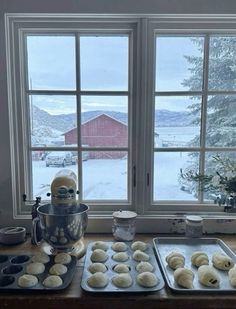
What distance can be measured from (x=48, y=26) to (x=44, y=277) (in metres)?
1.13

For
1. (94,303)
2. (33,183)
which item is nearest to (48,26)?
(33,183)

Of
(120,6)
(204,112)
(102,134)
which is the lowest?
(102,134)

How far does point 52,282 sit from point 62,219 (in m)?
0.25

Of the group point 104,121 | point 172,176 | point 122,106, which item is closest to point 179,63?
point 122,106

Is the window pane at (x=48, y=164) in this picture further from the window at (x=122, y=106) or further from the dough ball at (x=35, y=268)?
the dough ball at (x=35, y=268)

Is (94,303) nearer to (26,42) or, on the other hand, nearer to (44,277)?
(44,277)

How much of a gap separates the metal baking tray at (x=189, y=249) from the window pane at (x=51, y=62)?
0.88 meters

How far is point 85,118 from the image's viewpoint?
1.58 meters

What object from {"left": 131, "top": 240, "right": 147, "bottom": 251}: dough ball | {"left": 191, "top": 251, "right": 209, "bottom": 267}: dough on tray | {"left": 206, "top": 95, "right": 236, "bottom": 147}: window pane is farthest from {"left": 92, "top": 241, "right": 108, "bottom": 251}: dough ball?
{"left": 206, "top": 95, "right": 236, "bottom": 147}: window pane

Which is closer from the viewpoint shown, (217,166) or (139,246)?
(139,246)

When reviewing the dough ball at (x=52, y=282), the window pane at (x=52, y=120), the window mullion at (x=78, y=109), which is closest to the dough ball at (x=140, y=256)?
the dough ball at (x=52, y=282)

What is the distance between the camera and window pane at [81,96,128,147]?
157 centimetres

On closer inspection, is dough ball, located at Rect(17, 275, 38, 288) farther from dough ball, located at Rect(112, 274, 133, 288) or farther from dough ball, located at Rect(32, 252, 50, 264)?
dough ball, located at Rect(112, 274, 133, 288)

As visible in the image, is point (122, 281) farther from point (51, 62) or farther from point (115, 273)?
point (51, 62)
